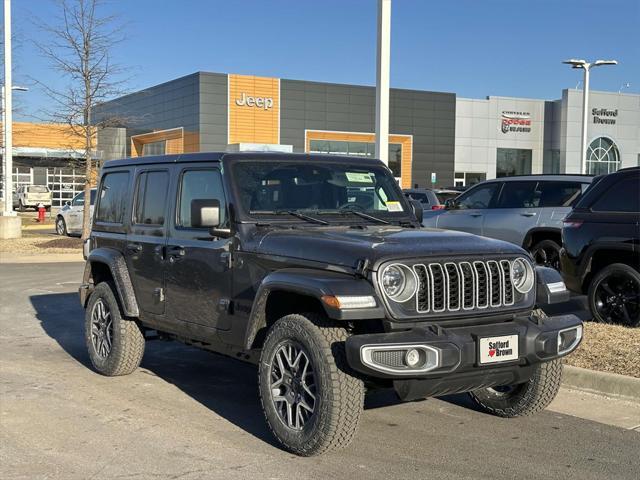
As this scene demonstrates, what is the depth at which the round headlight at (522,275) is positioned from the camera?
487 centimetres

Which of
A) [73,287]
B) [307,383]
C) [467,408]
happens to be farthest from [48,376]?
[73,287]

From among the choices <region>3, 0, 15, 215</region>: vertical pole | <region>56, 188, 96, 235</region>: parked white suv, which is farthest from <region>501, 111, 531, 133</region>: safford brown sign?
<region>3, 0, 15, 215</region>: vertical pole

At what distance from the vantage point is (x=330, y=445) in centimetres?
454

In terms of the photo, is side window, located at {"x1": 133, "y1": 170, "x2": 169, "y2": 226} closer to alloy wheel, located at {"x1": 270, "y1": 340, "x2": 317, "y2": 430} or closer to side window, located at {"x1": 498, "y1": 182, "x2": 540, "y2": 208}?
alloy wheel, located at {"x1": 270, "y1": 340, "x2": 317, "y2": 430}

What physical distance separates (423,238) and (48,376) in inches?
155

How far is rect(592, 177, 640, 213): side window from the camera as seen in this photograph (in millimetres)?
Result: 8156

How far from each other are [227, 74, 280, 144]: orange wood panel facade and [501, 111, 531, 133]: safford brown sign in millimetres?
16489

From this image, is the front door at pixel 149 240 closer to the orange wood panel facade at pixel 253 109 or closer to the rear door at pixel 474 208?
Answer: the rear door at pixel 474 208

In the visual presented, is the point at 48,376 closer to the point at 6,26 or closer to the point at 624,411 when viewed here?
the point at 624,411

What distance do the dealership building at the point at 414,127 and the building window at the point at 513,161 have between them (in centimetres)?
7

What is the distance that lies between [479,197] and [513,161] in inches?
1665

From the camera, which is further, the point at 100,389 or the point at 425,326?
the point at 100,389

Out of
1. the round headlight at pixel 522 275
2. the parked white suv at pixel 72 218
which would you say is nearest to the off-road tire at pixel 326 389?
the round headlight at pixel 522 275

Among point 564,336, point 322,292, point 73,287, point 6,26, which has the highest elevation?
point 6,26
